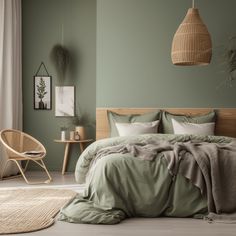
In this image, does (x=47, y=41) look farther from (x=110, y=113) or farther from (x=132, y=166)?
(x=132, y=166)

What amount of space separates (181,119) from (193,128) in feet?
1.01

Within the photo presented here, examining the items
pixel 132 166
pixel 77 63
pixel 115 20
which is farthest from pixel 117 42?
pixel 132 166

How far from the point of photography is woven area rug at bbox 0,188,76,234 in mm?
3691

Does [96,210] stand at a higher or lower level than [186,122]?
lower

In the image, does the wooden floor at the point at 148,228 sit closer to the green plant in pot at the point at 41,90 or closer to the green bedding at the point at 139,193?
the green bedding at the point at 139,193

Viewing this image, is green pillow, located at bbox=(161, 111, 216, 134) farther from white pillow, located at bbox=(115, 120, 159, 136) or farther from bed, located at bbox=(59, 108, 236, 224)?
bed, located at bbox=(59, 108, 236, 224)

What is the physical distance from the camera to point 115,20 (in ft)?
21.3

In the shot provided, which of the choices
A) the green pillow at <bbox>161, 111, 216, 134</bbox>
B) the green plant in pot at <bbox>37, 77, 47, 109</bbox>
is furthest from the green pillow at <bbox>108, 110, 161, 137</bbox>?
the green plant in pot at <bbox>37, 77, 47, 109</bbox>

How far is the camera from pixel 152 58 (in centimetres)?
645

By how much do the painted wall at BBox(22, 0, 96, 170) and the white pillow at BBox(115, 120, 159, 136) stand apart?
1334 millimetres

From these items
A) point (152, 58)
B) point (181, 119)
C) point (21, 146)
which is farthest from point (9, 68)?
point (181, 119)

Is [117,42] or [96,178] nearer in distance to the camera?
[96,178]

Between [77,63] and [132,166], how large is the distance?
133 inches

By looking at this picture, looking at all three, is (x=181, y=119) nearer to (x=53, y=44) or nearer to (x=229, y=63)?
(x=229, y=63)
